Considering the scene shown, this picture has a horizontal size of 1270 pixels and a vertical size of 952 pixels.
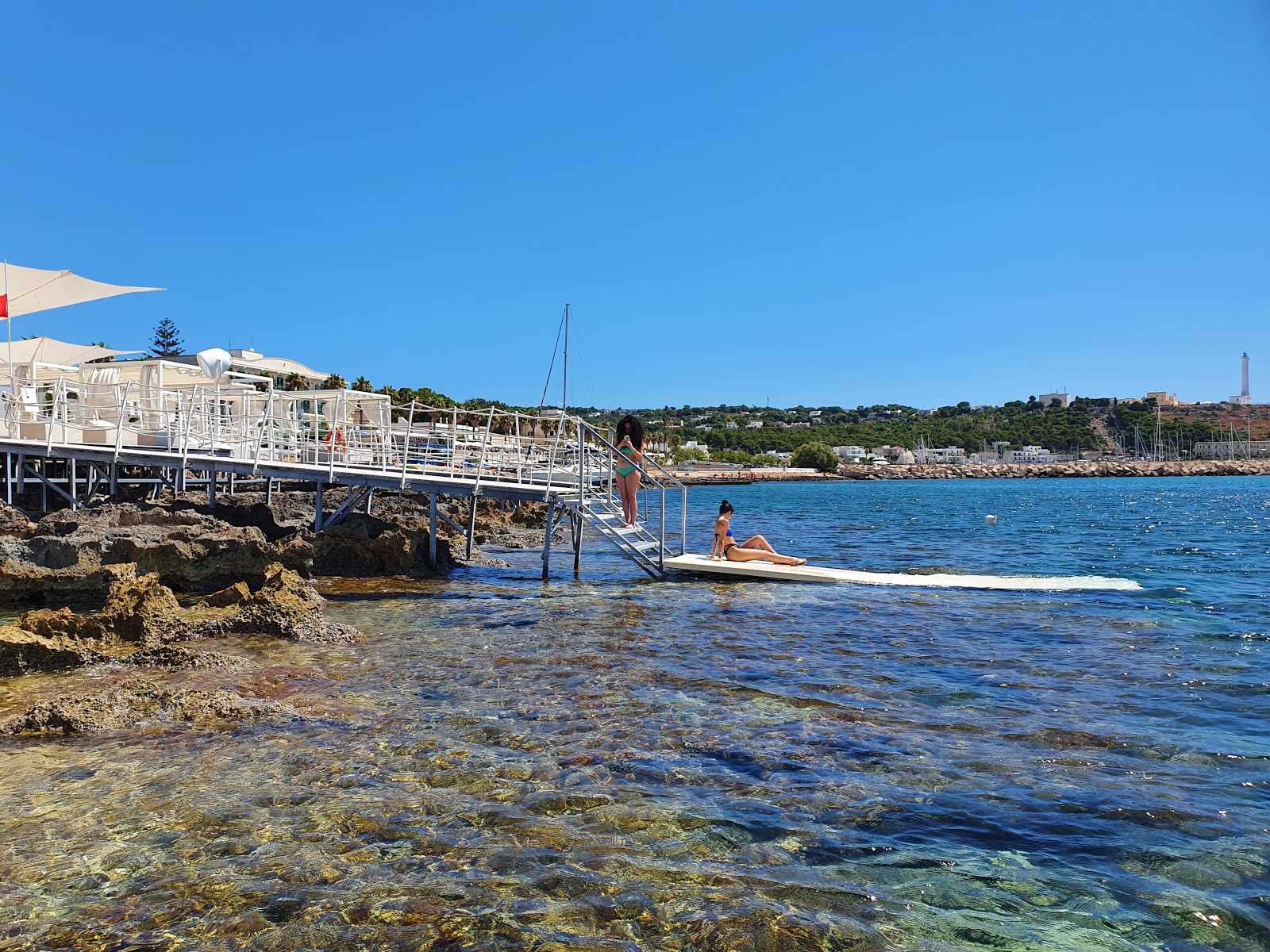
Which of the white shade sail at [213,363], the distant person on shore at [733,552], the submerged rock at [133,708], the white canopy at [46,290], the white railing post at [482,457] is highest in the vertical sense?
the white canopy at [46,290]

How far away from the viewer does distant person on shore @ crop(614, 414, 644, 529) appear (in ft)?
59.1

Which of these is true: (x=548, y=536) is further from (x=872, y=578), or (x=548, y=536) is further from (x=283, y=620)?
(x=283, y=620)

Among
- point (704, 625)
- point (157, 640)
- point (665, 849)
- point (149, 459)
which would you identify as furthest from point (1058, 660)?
point (149, 459)

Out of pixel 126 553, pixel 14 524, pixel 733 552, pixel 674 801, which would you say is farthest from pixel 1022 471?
pixel 674 801

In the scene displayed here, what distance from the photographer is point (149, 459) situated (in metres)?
18.2

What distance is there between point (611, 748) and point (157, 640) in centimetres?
654

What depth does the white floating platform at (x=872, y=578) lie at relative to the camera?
55.3ft

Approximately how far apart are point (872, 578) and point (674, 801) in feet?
40.2

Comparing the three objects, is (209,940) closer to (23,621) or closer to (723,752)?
(723,752)

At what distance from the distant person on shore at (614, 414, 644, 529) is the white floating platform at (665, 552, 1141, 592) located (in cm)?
140

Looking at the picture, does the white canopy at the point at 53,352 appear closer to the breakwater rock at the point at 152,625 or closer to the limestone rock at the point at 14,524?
the limestone rock at the point at 14,524

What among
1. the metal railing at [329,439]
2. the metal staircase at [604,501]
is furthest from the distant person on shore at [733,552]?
the metal railing at [329,439]

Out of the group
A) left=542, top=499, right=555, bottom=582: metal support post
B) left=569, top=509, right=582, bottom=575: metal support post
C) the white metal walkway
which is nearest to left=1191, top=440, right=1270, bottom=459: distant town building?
left=569, top=509, right=582, bottom=575: metal support post

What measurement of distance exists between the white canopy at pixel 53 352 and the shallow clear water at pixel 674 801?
27.1 m
